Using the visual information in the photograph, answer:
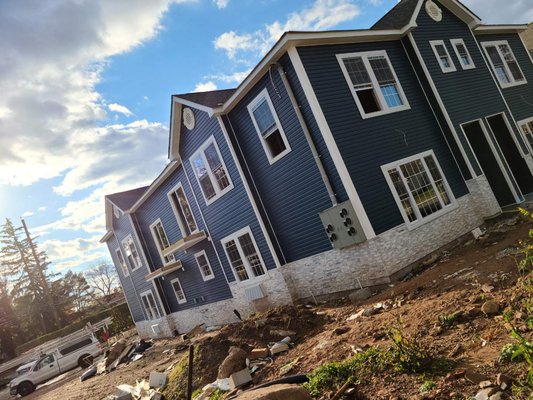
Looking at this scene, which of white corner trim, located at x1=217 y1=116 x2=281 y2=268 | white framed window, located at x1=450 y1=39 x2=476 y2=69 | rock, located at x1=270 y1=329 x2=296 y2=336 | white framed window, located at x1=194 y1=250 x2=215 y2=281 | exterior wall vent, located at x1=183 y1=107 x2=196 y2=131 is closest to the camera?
rock, located at x1=270 y1=329 x2=296 y2=336

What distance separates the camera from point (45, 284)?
50.8 metres

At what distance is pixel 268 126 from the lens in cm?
1330

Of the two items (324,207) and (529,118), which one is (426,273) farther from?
(529,118)

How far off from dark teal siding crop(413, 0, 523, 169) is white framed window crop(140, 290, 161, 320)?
70.6 ft

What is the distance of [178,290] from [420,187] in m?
16.4

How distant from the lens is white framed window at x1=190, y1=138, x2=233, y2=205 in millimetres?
15650

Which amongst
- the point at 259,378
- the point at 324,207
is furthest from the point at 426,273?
the point at 259,378

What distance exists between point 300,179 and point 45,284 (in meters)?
51.3

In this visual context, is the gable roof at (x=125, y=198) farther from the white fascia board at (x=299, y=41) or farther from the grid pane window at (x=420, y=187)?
the grid pane window at (x=420, y=187)

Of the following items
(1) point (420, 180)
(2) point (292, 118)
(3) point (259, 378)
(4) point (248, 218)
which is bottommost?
(3) point (259, 378)

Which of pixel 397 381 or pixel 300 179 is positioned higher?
pixel 300 179

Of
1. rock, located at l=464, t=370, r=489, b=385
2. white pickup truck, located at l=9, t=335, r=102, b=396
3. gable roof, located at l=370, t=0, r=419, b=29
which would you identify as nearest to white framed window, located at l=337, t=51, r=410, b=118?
gable roof, located at l=370, t=0, r=419, b=29

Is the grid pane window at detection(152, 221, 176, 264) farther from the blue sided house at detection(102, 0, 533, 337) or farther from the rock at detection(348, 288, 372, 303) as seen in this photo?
the rock at detection(348, 288, 372, 303)

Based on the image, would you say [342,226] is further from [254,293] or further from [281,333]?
[254,293]
